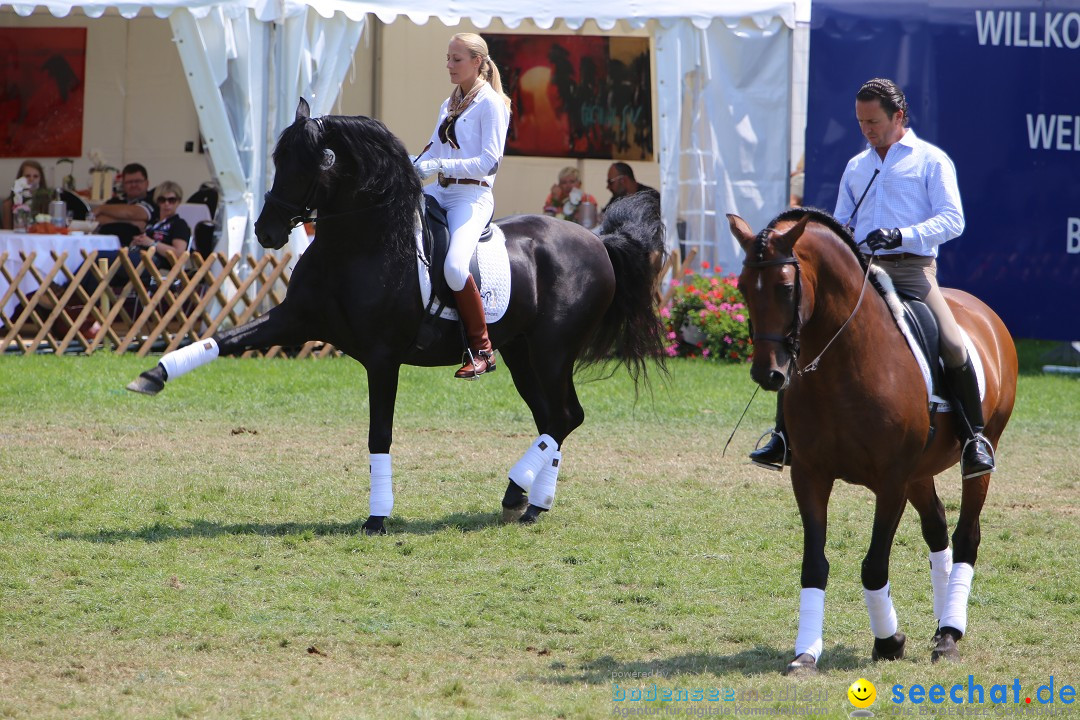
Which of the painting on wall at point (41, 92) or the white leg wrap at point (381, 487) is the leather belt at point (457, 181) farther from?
the painting on wall at point (41, 92)

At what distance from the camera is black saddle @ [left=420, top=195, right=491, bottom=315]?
23.4ft

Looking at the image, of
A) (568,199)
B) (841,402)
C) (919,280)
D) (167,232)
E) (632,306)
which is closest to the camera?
(841,402)

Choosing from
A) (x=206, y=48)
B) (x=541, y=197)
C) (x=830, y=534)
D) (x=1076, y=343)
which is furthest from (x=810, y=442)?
(x=541, y=197)

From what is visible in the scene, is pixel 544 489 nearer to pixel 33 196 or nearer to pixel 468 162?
pixel 468 162

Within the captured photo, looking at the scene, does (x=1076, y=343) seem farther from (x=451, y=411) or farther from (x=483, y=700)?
(x=483, y=700)

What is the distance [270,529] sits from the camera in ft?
22.9

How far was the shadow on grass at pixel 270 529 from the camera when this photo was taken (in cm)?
668

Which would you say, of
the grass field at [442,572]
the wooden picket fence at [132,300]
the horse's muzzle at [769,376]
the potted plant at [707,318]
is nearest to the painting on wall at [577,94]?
the potted plant at [707,318]

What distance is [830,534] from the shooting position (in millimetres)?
7062

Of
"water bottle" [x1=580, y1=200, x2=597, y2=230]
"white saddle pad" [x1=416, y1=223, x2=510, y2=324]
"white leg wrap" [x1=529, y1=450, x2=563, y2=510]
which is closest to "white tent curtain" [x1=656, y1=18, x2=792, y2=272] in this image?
"water bottle" [x1=580, y1=200, x2=597, y2=230]

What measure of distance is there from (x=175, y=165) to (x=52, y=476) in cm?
1025

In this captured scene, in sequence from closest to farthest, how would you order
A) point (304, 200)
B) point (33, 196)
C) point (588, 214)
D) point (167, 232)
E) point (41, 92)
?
point (304, 200) < point (167, 232) < point (33, 196) < point (588, 214) < point (41, 92)

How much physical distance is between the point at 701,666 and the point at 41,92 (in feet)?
49.5

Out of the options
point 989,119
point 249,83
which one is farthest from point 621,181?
point 249,83
